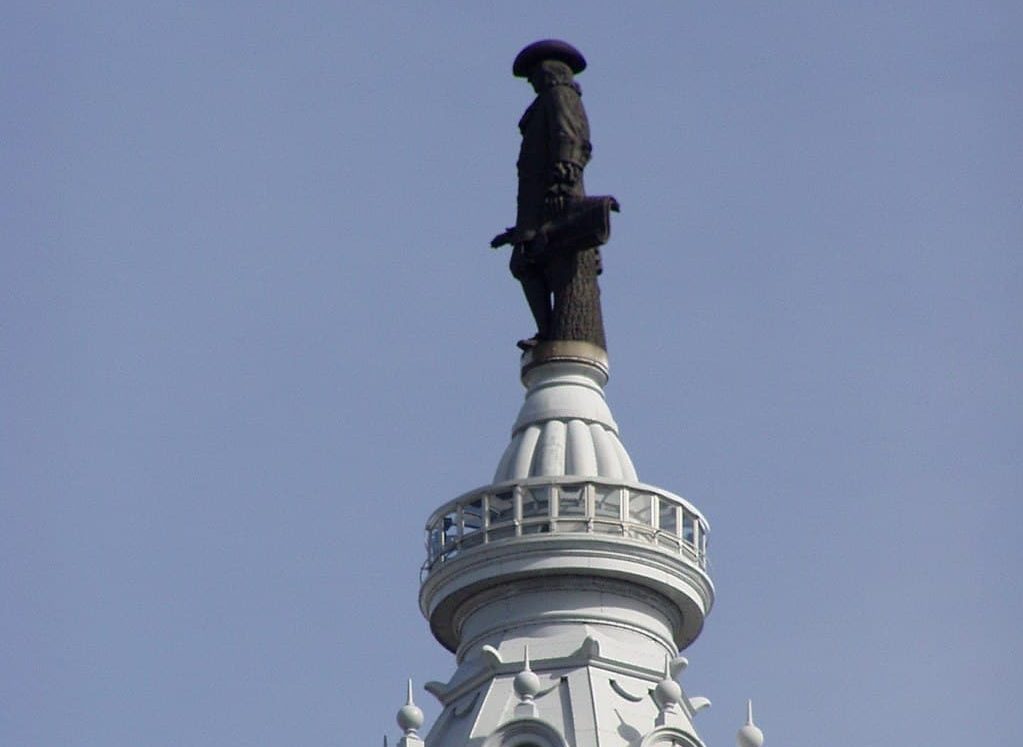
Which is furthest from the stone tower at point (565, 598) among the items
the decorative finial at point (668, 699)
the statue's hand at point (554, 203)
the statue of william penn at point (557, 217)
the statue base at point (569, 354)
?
the statue's hand at point (554, 203)

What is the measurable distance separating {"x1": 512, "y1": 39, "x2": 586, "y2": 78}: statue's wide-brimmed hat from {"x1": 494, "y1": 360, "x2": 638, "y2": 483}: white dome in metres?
7.18

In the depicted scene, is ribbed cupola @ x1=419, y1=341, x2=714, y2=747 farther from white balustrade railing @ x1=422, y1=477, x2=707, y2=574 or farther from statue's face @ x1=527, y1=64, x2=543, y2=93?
statue's face @ x1=527, y1=64, x2=543, y2=93

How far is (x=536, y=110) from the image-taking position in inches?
3775

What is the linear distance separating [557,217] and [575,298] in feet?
6.14

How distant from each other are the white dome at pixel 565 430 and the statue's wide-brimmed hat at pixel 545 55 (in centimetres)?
718

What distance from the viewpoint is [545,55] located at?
9644 centimetres

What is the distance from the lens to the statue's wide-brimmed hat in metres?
96.4

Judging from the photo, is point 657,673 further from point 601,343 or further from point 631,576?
point 601,343

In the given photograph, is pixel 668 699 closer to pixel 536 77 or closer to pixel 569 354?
pixel 569 354

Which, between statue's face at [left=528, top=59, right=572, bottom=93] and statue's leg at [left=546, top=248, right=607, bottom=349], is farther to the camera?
statue's face at [left=528, top=59, right=572, bottom=93]

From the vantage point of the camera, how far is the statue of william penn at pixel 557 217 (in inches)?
3706

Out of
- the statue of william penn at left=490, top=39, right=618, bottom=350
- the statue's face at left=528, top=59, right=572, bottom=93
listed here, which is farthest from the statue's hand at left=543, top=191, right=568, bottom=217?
the statue's face at left=528, top=59, right=572, bottom=93

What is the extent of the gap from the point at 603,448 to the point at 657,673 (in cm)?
522

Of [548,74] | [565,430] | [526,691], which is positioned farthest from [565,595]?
[548,74]
